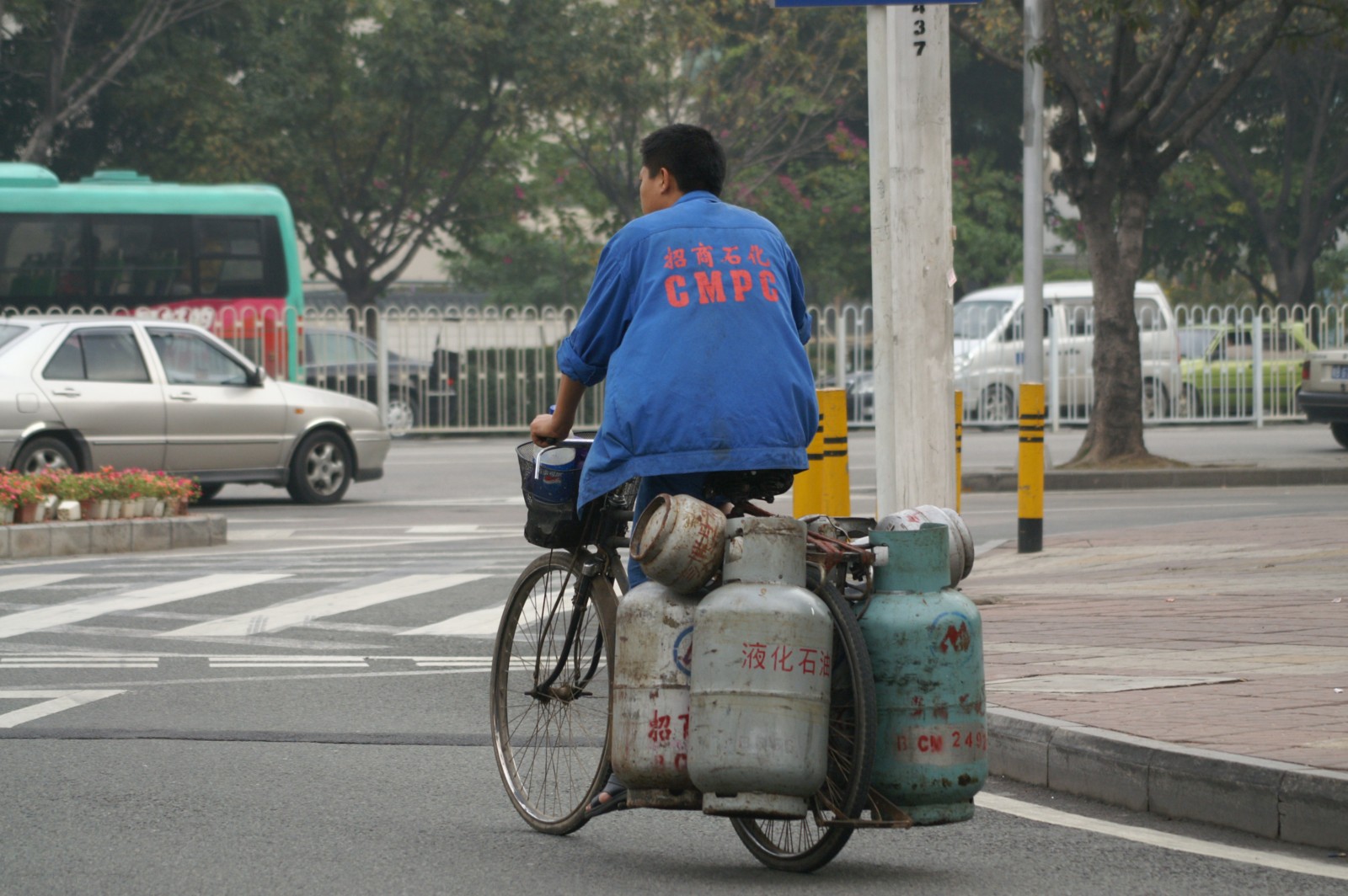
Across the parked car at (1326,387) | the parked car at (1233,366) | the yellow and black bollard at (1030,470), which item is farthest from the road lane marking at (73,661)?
the parked car at (1233,366)

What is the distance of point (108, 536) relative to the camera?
12.2m

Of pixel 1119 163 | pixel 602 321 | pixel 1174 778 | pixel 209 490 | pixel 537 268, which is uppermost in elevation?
pixel 537 268

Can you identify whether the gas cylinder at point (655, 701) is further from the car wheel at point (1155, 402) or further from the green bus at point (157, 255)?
the car wheel at point (1155, 402)

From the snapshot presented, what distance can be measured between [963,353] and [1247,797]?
72.8 ft

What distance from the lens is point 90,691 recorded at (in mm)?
7113

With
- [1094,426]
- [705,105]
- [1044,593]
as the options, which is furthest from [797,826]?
[705,105]

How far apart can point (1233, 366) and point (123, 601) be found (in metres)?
20.8

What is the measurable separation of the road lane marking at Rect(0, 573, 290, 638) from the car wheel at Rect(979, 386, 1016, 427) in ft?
57.8

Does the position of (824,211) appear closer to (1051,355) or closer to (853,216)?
(853,216)

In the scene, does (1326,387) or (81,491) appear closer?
→ (81,491)

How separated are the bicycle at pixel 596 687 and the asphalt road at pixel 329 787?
4.2 inches

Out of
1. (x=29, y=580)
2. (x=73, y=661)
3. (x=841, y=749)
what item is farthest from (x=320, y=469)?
(x=841, y=749)

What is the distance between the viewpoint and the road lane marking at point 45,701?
652 cm

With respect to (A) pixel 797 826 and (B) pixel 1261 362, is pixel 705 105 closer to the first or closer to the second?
(B) pixel 1261 362
